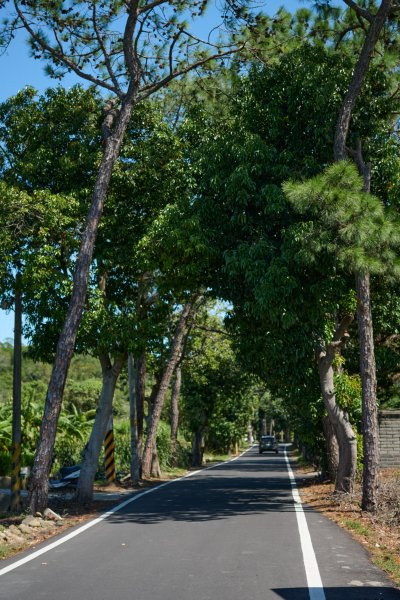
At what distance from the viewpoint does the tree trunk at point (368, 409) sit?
1265 cm

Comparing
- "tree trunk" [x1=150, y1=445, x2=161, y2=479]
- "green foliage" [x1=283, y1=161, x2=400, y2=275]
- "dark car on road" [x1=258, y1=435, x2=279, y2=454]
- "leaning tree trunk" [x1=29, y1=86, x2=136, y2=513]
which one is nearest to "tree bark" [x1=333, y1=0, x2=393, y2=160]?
"green foliage" [x1=283, y1=161, x2=400, y2=275]

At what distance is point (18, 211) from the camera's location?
49.5 ft

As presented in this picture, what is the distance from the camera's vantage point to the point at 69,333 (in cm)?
1405

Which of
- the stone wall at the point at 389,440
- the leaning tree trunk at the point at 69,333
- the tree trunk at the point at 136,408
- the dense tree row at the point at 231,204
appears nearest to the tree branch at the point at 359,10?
the dense tree row at the point at 231,204

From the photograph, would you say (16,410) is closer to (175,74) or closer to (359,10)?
(175,74)

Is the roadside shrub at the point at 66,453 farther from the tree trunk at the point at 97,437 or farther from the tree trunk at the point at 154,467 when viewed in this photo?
the tree trunk at the point at 97,437

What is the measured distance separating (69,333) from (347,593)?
348 inches

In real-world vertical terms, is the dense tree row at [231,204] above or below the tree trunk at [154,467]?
above

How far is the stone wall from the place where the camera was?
77.2ft

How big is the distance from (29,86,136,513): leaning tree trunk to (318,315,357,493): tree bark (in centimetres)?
593

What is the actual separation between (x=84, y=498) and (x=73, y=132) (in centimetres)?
919

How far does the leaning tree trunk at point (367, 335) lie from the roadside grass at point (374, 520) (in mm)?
415

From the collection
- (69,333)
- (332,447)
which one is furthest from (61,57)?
(332,447)

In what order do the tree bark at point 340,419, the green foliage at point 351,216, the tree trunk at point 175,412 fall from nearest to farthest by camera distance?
the green foliage at point 351,216 → the tree bark at point 340,419 → the tree trunk at point 175,412
